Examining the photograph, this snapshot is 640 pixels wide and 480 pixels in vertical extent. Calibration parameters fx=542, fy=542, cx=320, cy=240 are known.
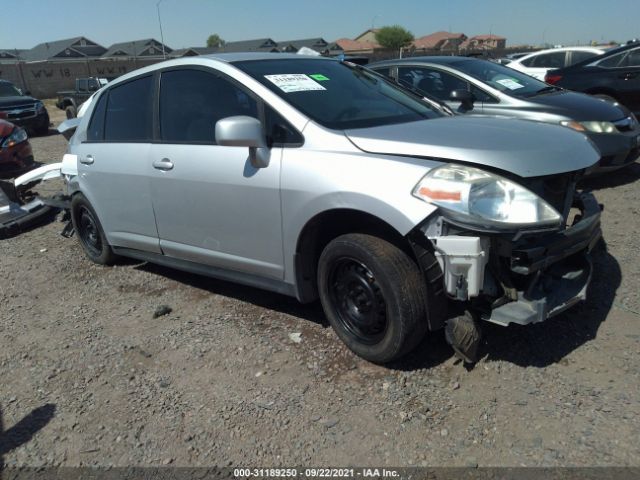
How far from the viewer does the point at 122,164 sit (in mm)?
4328

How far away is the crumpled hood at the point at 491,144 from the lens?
8.85 ft

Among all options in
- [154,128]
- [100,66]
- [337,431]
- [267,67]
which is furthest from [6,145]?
[100,66]

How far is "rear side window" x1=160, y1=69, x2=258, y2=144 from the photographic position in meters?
3.55

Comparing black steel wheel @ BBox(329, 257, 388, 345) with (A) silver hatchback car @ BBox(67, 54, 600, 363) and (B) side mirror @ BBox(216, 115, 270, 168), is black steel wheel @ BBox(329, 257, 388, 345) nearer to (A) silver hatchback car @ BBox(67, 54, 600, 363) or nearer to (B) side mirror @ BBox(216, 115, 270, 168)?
(A) silver hatchback car @ BBox(67, 54, 600, 363)

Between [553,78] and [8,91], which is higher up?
[553,78]

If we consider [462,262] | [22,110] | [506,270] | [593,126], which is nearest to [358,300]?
[462,262]

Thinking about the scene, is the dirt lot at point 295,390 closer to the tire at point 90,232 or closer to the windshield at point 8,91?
the tire at point 90,232

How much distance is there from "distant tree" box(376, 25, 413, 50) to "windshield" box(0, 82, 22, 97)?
74.7m

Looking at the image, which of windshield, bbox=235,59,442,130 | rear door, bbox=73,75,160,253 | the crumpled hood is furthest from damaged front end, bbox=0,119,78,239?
the crumpled hood

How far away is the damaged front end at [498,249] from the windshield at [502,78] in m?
4.13

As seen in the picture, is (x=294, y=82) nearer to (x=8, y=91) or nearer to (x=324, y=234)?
(x=324, y=234)

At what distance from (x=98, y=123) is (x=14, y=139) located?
4.40 m

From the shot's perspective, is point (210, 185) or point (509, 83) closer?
point (210, 185)

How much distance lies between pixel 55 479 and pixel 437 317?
6.57 feet
